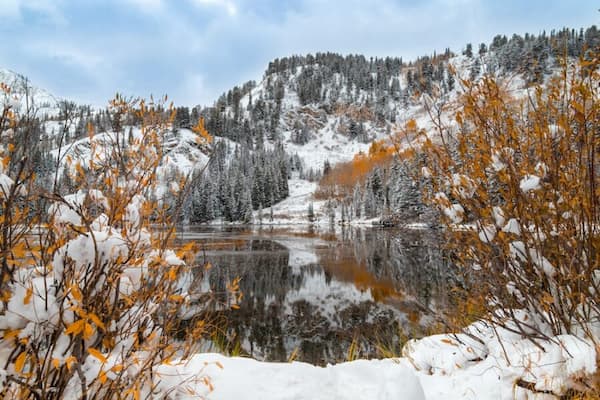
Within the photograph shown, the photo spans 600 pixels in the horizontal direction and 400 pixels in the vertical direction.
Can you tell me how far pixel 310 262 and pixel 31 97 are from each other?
57.2 ft

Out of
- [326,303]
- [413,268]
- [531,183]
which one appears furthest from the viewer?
[413,268]

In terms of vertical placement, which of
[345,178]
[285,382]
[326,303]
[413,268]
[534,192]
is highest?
[345,178]

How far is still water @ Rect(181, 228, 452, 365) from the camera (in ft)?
23.4

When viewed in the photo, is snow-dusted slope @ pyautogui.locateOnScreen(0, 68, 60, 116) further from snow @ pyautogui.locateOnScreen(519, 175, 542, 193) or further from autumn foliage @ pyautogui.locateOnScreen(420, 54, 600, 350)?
snow @ pyautogui.locateOnScreen(519, 175, 542, 193)

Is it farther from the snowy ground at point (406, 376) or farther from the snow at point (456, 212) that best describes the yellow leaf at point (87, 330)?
the snow at point (456, 212)

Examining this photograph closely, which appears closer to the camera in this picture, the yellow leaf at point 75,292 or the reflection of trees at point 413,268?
the yellow leaf at point 75,292

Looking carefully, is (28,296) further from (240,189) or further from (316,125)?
(316,125)

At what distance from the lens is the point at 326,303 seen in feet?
36.1

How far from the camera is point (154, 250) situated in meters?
1.83

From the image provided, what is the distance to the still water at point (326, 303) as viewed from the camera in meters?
7.13

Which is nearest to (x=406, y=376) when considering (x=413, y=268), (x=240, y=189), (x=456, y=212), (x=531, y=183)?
(x=456, y=212)

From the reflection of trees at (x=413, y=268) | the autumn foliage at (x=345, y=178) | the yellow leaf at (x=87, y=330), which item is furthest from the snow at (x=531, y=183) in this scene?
the autumn foliage at (x=345, y=178)

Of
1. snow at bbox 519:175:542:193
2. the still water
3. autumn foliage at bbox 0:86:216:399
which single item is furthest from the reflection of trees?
autumn foliage at bbox 0:86:216:399

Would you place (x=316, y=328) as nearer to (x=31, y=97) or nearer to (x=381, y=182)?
(x=31, y=97)
